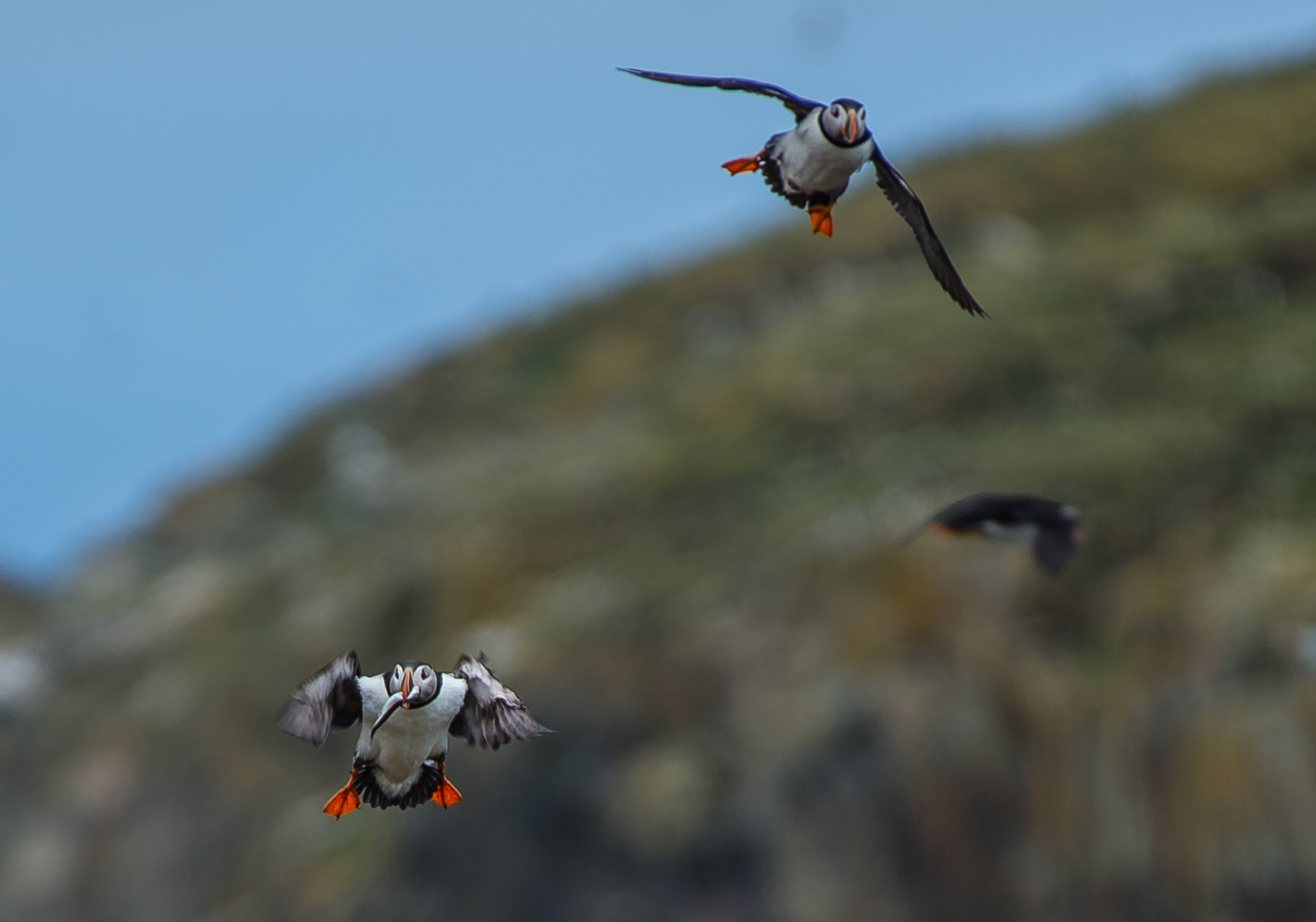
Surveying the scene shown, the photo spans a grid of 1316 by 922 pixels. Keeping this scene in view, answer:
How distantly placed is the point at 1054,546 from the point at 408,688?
3.55 m

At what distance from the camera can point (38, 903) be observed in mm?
23125

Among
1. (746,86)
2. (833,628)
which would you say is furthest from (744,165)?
(833,628)

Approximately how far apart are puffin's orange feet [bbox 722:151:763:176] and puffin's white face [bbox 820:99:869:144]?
0.56 metres

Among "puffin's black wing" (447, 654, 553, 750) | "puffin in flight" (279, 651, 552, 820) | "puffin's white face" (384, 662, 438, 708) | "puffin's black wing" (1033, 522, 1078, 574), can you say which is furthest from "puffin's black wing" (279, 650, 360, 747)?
"puffin's black wing" (1033, 522, 1078, 574)

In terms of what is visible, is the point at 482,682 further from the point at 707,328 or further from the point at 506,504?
the point at 707,328

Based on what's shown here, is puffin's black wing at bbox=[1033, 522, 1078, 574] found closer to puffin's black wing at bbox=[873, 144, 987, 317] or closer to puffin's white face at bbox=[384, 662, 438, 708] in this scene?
puffin's black wing at bbox=[873, 144, 987, 317]

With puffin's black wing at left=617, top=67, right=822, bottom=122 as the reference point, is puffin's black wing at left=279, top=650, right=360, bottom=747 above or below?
below

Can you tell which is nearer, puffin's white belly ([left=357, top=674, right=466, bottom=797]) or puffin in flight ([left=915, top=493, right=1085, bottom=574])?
puffin's white belly ([left=357, top=674, right=466, bottom=797])

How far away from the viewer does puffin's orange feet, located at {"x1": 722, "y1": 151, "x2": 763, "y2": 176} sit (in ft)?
18.5

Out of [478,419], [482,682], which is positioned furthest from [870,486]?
[478,419]

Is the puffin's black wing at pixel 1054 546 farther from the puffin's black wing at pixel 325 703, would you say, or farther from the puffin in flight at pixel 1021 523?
the puffin's black wing at pixel 325 703

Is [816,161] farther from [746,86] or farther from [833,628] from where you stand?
[833,628]

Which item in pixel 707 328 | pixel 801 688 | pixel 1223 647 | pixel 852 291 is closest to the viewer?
pixel 1223 647

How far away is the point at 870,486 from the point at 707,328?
14065mm
